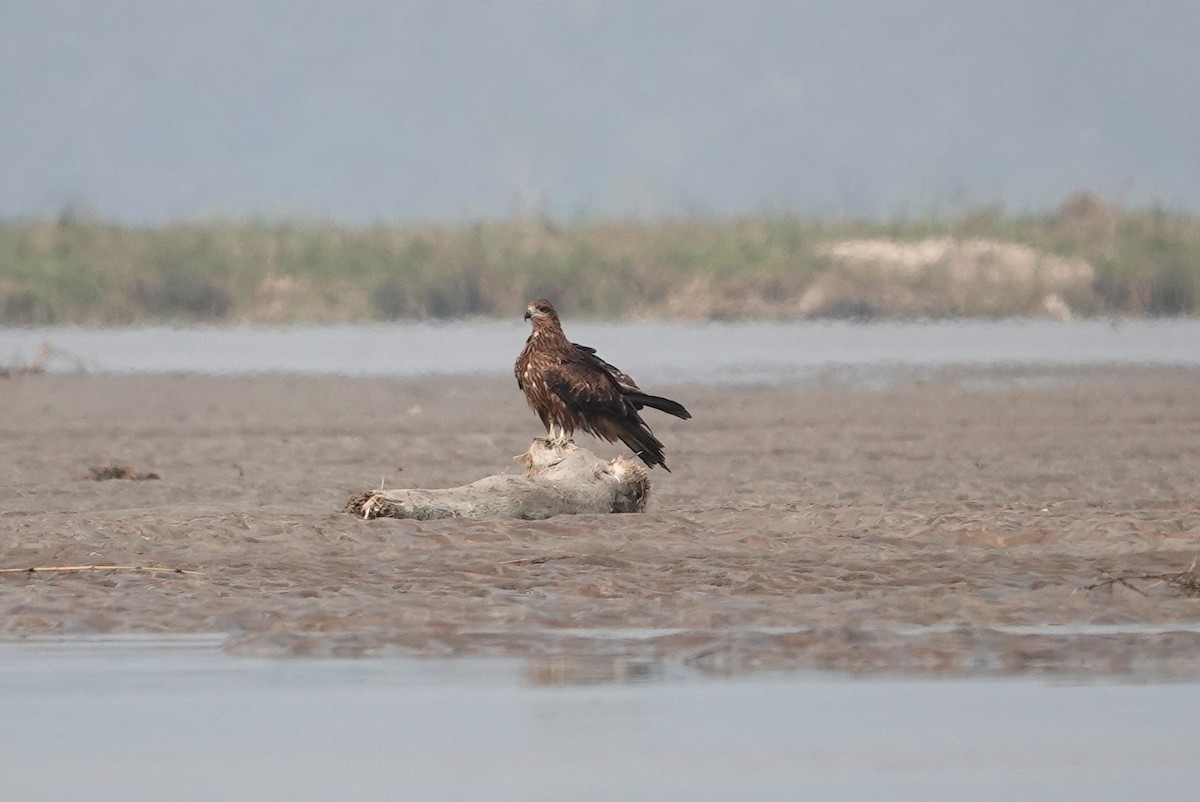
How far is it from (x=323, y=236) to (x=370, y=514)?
32.0m

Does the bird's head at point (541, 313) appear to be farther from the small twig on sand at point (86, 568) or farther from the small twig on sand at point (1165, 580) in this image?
the small twig on sand at point (1165, 580)

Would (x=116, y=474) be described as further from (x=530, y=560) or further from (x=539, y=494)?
(x=530, y=560)

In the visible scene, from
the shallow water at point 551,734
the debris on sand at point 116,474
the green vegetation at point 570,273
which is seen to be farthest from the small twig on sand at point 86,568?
the green vegetation at point 570,273

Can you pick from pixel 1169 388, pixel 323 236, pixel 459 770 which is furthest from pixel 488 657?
pixel 323 236

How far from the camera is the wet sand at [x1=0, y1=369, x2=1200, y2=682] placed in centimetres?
923

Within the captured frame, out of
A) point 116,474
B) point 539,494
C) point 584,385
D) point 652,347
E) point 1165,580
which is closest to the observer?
point 1165,580

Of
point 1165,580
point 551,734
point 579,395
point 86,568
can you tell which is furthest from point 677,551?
point 551,734

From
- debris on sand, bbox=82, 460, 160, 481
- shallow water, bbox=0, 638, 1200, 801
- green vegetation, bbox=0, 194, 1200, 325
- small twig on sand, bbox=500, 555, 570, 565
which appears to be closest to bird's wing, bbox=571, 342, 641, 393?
small twig on sand, bbox=500, 555, 570, 565

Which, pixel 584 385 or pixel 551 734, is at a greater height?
pixel 584 385

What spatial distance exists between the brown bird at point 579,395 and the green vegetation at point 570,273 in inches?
1053

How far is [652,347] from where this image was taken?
32688mm

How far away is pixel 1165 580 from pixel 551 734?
397 centimetres

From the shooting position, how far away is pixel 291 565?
1120 centimetres

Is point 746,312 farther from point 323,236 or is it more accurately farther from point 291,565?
point 291,565
